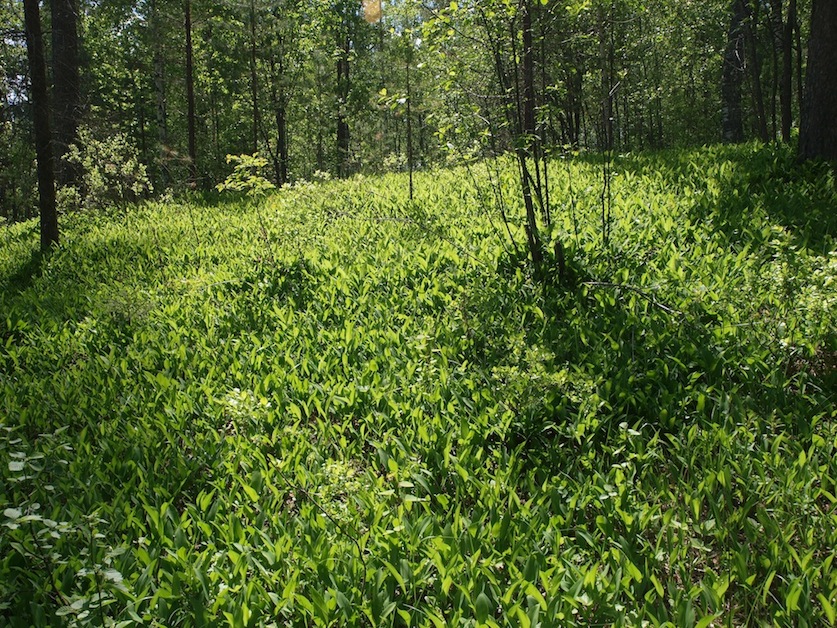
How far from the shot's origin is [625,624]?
2031 mm

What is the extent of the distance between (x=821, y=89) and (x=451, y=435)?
6529 millimetres

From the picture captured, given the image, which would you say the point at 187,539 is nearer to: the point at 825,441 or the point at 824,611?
the point at 824,611

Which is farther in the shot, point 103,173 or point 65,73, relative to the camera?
point 65,73

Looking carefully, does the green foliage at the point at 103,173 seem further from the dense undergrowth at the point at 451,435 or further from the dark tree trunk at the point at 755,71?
the dark tree trunk at the point at 755,71

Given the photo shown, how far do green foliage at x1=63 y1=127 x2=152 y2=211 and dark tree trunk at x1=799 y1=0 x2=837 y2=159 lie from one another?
40.9 feet

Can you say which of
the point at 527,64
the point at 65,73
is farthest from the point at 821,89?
the point at 65,73

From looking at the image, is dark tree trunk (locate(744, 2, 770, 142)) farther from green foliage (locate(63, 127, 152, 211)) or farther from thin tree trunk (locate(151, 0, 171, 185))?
thin tree trunk (locate(151, 0, 171, 185))

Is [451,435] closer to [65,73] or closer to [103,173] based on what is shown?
[103,173]

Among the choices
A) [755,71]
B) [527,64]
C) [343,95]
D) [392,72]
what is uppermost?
[392,72]

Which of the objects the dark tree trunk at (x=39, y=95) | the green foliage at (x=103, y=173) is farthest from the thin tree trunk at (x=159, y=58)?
the dark tree trunk at (x=39, y=95)

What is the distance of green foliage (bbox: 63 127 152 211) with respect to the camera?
11.8 meters

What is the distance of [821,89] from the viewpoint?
6402 mm

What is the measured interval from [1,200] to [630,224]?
133 ft

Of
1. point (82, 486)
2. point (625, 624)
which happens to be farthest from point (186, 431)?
point (625, 624)
